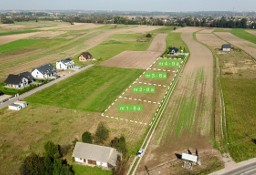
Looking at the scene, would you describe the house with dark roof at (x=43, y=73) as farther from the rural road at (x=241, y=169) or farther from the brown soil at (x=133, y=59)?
the rural road at (x=241, y=169)

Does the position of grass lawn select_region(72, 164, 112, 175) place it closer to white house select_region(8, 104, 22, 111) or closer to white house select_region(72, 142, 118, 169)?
white house select_region(72, 142, 118, 169)

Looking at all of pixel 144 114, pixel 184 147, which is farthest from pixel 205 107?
pixel 184 147

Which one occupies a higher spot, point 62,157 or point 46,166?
point 46,166

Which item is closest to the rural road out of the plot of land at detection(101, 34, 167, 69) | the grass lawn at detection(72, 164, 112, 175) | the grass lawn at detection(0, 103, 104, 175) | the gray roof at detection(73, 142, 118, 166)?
the gray roof at detection(73, 142, 118, 166)

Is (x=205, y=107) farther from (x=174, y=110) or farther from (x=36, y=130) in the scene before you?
(x=36, y=130)
